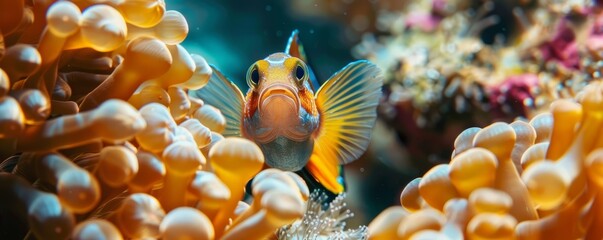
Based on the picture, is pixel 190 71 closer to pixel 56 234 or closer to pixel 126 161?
pixel 126 161

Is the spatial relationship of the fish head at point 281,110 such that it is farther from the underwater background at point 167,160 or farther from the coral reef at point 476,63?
the coral reef at point 476,63

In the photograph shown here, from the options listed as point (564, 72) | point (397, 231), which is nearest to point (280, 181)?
point (397, 231)

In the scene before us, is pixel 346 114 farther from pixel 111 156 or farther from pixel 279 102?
pixel 111 156

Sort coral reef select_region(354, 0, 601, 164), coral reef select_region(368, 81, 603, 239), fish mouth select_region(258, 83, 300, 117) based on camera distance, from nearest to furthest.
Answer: coral reef select_region(368, 81, 603, 239), fish mouth select_region(258, 83, 300, 117), coral reef select_region(354, 0, 601, 164)

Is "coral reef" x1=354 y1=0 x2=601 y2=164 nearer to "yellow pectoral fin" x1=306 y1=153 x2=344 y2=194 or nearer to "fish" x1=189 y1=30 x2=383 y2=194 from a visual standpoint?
A: "fish" x1=189 y1=30 x2=383 y2=194

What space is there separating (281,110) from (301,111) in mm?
127

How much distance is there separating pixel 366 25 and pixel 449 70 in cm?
130

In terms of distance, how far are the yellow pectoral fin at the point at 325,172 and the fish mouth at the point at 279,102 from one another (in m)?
0.39

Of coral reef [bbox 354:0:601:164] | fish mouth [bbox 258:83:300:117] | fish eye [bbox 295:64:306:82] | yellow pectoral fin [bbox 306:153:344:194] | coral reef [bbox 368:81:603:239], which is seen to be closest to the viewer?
coral reef [bbox 368:81:603:239]

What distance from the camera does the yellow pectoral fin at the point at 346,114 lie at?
8.83 ft

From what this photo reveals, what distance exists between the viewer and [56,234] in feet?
3.10

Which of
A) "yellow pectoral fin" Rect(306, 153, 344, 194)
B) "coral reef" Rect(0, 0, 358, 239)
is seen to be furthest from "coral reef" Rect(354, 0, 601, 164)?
"coral reef" Rect(0, 0, 358, 239)

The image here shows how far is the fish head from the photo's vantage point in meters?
2.32

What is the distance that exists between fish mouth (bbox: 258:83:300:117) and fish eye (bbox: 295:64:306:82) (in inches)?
3.2
